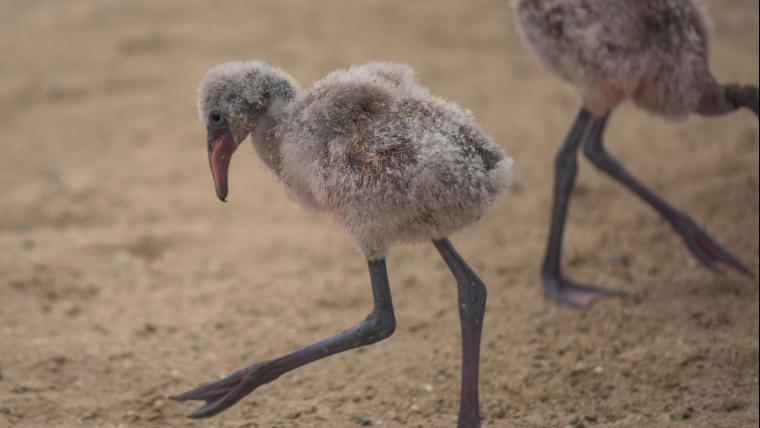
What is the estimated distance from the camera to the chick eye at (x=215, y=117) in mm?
3170

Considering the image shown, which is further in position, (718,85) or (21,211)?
(21,211)

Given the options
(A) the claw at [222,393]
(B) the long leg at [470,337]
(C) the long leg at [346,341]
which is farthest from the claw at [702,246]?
(A) the claw at [222,393]

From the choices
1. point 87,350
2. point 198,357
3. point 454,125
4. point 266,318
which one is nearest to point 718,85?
point 454,125

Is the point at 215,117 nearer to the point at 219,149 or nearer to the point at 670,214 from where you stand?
the point at 219,149

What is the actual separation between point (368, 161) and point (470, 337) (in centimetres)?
85

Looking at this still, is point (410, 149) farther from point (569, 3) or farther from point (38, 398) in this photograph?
point (38, 398)

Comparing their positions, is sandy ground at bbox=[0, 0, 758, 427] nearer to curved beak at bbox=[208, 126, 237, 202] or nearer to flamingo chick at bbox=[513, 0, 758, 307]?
curved beak at bbox=[208, 126, 237, 202]

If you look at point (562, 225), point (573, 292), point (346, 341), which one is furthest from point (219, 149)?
point (573, 292)

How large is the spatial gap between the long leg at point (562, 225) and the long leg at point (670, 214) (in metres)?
0.09

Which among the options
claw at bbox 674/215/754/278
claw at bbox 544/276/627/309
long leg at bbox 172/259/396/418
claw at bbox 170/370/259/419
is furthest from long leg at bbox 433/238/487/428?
claw at bbox 674/215/754/278

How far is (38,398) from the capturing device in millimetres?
3719

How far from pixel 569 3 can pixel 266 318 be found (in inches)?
98.9

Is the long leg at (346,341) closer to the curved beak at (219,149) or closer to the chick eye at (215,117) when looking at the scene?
the curved beak at (219,149)

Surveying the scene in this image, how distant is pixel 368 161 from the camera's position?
2.93 metres
